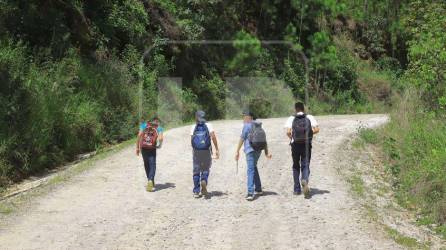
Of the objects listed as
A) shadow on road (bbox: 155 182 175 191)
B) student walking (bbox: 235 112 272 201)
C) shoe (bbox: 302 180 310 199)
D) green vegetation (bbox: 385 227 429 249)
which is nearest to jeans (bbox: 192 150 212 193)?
student walking (bbox: 235 112 272 201)

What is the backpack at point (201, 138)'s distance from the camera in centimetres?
1063

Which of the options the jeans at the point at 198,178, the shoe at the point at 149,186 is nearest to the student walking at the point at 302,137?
the jeans at the point at 198,178

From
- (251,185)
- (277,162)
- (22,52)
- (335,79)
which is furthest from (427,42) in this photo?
(335,79)

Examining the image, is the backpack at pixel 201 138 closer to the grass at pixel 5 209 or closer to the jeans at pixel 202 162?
the jeans at pixel 202 162

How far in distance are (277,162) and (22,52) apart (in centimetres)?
826

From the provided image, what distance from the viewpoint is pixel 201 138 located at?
10648 mm

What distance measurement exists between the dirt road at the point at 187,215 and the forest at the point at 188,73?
75.0 inches

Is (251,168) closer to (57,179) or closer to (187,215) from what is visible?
(187,215)

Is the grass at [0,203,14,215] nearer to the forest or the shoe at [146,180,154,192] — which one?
the forest

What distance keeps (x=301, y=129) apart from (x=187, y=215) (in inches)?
105

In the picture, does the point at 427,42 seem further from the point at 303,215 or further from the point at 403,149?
the point at 303,215

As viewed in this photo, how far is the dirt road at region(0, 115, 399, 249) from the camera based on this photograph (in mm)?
8570

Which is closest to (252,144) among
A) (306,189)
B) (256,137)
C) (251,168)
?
(256,137)

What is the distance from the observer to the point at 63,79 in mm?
16781
